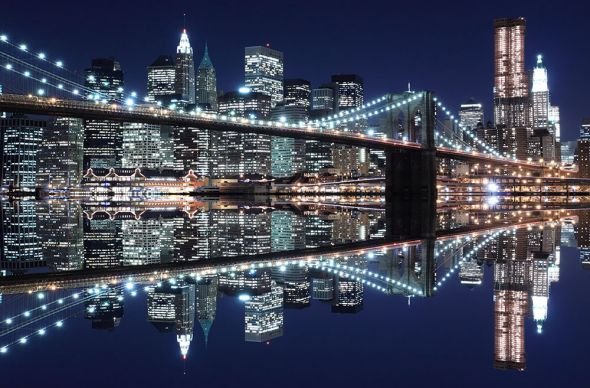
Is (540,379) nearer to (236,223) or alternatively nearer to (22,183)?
(236,223)

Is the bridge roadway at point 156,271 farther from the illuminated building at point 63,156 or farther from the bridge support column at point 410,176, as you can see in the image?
the illuminated building at point 63,156

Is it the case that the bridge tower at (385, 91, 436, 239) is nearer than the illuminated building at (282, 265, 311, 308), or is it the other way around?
the illuminated building at (282, 265, 311, 308)

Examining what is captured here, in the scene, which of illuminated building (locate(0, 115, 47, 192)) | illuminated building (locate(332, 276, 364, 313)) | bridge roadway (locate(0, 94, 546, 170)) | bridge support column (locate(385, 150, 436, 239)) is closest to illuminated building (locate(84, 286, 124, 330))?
illuminated building (locate(332, 276, 364, 313))

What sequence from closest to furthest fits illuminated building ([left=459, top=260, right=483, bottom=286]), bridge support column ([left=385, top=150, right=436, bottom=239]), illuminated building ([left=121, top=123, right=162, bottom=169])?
illuminated building ([left=459, top=260, right=483, bottom=286]), bridge support column ([left=385, top=150, right=436, bottom=239]), illuminated building ([left=121, top=123, right=162, bottom=169])

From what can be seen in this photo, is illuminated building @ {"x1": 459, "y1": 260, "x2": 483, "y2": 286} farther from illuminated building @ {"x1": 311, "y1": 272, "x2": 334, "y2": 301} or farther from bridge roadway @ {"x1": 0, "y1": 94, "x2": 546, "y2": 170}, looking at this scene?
bridge roadway @ {"x1": 0, "y1": 94, "x2": 546, "y2": 170}

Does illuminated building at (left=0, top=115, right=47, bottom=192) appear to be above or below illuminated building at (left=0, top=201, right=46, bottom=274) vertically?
above

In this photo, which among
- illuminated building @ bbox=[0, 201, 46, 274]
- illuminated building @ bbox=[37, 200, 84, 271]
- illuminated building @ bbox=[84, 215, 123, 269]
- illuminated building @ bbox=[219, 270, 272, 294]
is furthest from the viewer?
illuminated building @ bbox=[84, 215, 123, 269]

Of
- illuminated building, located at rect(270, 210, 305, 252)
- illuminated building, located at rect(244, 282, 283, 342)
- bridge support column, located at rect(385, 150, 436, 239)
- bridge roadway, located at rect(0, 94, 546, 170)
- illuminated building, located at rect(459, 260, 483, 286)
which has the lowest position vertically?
illuminated building, located at rect(244, 282, 283, 342)

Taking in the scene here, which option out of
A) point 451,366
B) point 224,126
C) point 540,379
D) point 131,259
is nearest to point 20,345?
point 451,366

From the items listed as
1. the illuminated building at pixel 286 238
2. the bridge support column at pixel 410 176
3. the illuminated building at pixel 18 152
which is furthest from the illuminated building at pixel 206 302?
the illuminated building at pixel 18 152
